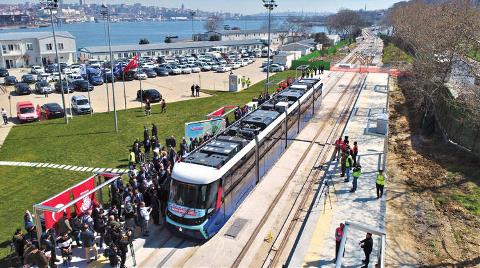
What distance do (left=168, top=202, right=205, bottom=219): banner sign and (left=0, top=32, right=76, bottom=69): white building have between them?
211 feet

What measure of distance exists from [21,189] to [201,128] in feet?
33.7

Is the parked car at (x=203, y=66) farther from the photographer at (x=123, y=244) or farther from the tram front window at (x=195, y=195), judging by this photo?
the photographer at (x=123, y=244)

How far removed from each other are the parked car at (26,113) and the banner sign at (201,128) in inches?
745

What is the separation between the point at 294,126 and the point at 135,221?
14343mm

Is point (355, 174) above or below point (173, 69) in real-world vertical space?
below

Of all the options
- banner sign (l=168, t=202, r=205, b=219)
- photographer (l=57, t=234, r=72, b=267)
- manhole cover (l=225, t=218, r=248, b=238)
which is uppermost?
banner sign (l=168, t=202, r=205, b=219)

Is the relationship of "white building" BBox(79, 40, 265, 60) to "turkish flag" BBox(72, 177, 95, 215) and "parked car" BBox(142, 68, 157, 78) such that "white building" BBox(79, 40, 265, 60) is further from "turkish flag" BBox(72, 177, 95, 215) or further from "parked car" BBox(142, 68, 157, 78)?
"turkish flag" BBox(72, 177, 95, 215)

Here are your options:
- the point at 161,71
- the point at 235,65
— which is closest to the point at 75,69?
the point at 161,71

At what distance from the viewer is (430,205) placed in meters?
18.5

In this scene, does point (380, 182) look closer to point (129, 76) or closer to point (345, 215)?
point (345, 215)

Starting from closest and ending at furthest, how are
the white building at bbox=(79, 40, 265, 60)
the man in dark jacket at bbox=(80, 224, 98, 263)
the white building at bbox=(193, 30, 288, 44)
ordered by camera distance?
the man in dark jacket at bbox=(80, 224, 98, 263) < the white building at bbox=(79, 40, 265, 60) < the white building at bbox=(193, 30, 288, 44)

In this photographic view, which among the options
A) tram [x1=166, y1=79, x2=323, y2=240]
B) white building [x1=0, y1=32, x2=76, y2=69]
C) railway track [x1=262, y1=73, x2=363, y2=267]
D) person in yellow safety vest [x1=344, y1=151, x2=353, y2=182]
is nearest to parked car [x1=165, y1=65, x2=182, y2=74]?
white building [x1=0, y1=32, x2=76, y2=69]

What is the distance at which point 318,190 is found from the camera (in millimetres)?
20031

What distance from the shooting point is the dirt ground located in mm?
14586
